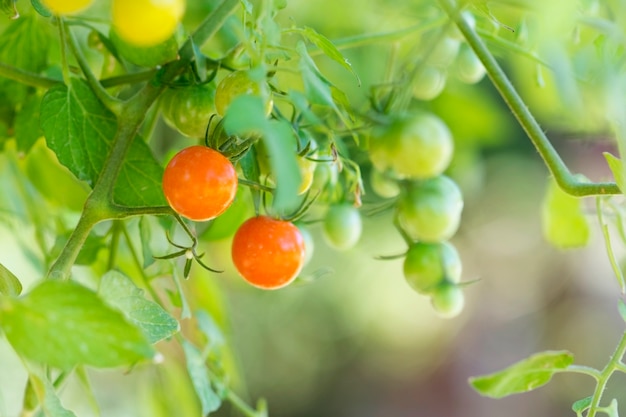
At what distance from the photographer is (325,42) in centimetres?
24

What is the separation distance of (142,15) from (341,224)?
0.22m

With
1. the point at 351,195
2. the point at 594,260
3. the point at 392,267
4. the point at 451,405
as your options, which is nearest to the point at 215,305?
the point at 351,195

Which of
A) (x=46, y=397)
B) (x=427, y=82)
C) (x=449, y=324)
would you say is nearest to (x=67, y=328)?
(x=46, y=397)

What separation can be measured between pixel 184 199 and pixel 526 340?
180 cm

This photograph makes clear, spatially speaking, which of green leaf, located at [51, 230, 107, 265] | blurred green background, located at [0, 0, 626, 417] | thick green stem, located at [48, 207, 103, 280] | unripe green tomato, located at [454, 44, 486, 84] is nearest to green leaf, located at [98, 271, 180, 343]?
thick green stem, located at [48, 207, 103, 280]

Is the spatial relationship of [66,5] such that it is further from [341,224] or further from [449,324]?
[449,324]

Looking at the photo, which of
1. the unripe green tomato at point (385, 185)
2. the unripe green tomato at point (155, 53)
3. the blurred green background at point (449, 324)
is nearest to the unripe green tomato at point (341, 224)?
the unripe green tomato at point (385, 185)

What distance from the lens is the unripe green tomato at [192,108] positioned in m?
0.29

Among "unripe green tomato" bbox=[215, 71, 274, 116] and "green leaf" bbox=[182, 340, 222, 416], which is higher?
"unripe green tomato" bbox=[215, 71, 274, 116]

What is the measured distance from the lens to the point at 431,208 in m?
0.36

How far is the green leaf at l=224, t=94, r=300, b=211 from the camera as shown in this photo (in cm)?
16

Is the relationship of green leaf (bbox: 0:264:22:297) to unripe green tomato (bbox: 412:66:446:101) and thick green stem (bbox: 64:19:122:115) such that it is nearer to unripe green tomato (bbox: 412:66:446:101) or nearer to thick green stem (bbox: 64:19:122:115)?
thick green stem (bbox: 64:19:122:115)

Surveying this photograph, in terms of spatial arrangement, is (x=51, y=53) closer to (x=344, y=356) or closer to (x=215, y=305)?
(x=215, y=305)

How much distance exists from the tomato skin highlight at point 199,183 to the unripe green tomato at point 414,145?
4.3 inches
